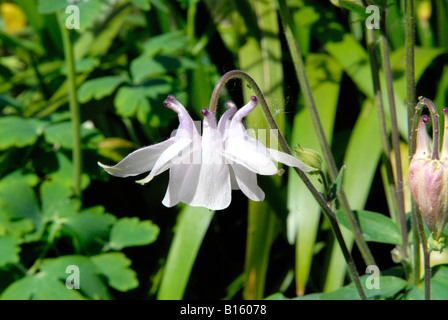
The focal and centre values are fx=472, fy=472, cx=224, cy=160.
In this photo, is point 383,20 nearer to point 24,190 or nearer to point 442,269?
point 442,269

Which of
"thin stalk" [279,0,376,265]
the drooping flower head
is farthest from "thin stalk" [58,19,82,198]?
the drooping flower head

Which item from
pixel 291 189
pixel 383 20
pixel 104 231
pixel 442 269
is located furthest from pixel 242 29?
pixel 442 269

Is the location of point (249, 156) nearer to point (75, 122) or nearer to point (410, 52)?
point (410, 52)

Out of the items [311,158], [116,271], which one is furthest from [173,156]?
[116,271]

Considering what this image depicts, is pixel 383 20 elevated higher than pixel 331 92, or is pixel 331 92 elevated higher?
pixel 383 20

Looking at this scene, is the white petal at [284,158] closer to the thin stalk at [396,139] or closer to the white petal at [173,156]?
the white petal at [173,156]

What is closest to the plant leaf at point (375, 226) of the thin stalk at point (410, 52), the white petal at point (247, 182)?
the thin stalk at point (410, 52)
